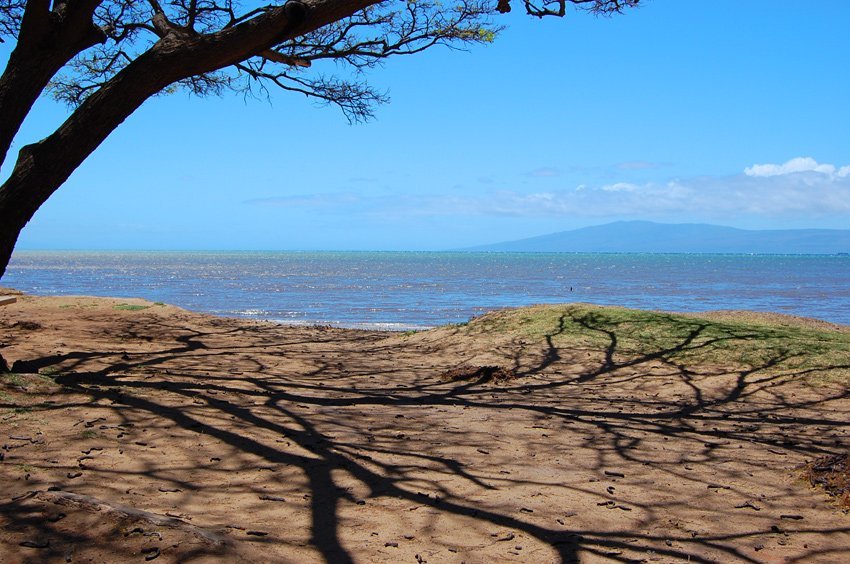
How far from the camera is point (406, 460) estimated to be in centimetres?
494

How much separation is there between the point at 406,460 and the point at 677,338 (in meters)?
6.26

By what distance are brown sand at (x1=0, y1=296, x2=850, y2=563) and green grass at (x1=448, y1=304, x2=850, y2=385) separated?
505 mm

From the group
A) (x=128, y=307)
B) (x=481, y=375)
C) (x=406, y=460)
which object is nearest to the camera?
(x=406, y=460)

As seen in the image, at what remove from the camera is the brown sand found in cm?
338

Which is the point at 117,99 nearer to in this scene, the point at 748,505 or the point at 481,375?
the point at 481,375

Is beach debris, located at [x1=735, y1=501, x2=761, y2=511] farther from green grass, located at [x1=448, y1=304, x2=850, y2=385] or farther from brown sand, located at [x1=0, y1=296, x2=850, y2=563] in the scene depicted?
green grass, located at [x1=448, y1=304, x2=850, y2=385]

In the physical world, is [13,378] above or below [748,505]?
above

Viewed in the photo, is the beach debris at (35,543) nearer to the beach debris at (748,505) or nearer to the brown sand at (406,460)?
the brown sand at (406,460)

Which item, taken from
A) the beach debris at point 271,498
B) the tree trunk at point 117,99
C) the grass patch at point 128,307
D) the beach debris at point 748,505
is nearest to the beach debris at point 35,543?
the beach debris at point 271,498

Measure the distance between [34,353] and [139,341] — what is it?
219cm

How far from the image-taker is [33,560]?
269 centimetres

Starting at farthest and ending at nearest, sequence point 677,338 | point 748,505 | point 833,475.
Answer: point 677,338
point 833,475
point 748,505

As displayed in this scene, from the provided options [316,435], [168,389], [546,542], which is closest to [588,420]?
[316,435]

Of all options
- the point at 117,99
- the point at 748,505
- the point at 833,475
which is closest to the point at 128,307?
the point at 117,99
